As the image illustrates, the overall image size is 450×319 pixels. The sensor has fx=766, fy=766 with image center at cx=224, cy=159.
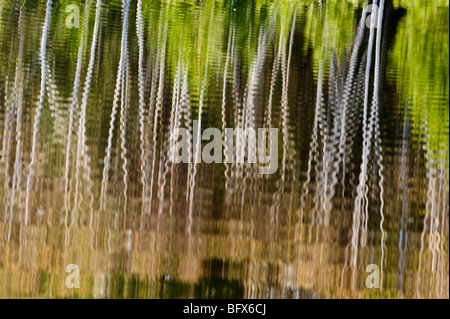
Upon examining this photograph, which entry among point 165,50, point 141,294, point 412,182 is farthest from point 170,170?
point 165,50

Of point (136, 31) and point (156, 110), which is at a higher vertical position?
point (136, 31)

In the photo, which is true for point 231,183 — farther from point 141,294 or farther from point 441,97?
point 441,97

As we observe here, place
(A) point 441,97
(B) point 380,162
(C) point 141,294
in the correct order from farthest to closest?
(A) point 441,97
(B) point 380,162
(C) point 141,294

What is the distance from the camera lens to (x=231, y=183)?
6.98m

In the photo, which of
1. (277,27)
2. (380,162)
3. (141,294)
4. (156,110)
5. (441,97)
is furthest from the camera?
(277,27)

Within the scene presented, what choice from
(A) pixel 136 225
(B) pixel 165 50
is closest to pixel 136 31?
(B) pixel 165 50

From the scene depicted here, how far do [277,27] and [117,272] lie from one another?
74.9 feet

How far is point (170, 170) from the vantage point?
7359 mm

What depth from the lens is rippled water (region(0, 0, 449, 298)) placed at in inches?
190

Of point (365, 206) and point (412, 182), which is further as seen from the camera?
point (412, 182)

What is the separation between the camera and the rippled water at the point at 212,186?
4820 mm

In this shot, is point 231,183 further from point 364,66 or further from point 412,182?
point 364,66

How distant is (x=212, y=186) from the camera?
22.5ft

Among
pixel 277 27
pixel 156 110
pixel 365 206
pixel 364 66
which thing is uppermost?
pixel 277 27
